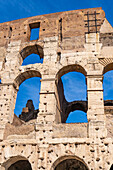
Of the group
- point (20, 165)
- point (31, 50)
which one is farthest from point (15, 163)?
point (31, 50)

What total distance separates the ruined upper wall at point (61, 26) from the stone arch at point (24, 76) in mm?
2105

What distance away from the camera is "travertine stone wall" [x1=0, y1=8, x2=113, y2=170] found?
883cm

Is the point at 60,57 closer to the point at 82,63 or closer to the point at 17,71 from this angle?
the point at 82,63

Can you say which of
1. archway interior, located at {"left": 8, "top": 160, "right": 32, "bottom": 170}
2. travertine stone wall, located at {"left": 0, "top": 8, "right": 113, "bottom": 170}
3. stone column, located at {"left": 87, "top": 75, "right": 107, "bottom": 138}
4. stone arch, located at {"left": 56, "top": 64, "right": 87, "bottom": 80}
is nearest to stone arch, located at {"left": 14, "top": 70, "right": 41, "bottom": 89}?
travertine stone wall, located at {"left": 0, "top": 8, "right": 113, "bottom": 170}

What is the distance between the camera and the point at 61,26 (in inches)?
499

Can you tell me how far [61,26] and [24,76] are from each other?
3.83m

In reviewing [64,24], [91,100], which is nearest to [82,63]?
[91,100]

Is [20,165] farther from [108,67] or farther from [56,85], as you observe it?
[108,67]

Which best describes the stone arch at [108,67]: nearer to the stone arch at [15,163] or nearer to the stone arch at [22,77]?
the stone arch at [22,77]

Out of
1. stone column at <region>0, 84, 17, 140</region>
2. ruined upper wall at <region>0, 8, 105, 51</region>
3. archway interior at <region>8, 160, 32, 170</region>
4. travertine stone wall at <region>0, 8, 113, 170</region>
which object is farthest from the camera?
ruined upper wall at <region>0, 8, 105, 51</region>

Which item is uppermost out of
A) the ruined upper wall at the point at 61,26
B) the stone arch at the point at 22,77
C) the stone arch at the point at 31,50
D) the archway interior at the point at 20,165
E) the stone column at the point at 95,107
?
the ruined upper wall at the point at 61,26

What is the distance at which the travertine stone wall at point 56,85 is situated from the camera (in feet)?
29.0

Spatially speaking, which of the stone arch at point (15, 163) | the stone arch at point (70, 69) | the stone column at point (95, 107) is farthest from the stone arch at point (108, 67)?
the stone arch at point (15, 163)

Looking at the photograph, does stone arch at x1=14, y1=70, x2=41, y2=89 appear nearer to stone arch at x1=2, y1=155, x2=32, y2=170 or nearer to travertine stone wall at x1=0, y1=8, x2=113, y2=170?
travertine stone wall at x1=0, y1=8, x2=113, y2=170
